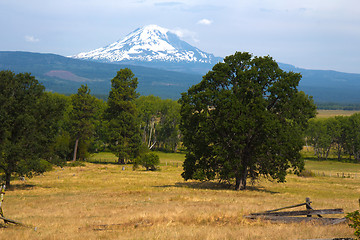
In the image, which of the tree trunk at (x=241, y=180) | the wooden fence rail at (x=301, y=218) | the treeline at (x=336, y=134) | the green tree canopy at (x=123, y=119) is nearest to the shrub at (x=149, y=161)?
the green tree canopy at (x=123, y=119)

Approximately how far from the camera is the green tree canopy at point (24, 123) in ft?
140

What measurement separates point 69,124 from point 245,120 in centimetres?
5900

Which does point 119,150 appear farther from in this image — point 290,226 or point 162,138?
point 290,226

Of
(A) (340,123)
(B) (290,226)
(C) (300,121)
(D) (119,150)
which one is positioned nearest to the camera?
(B) (290,226)

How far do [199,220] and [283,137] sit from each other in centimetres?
1991

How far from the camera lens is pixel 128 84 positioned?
88562mm

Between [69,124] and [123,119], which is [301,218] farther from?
[69,124]

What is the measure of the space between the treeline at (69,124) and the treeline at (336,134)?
47.9 m

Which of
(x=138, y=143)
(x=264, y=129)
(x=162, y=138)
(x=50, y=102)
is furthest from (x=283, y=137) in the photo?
(x=162, y=138)

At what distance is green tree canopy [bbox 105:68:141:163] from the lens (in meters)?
85.0

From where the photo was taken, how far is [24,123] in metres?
43.1

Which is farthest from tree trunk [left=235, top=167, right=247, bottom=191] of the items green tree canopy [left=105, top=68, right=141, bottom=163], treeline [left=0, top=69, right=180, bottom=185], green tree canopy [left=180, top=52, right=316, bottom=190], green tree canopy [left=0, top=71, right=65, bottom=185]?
green tree canopy [left=105, top=68, right=141, bottom=163]

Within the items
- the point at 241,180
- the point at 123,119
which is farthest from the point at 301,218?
the point at 123,119

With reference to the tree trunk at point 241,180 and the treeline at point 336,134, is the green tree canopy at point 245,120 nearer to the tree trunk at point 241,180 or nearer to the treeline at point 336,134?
the tree trunk at point 241,180
